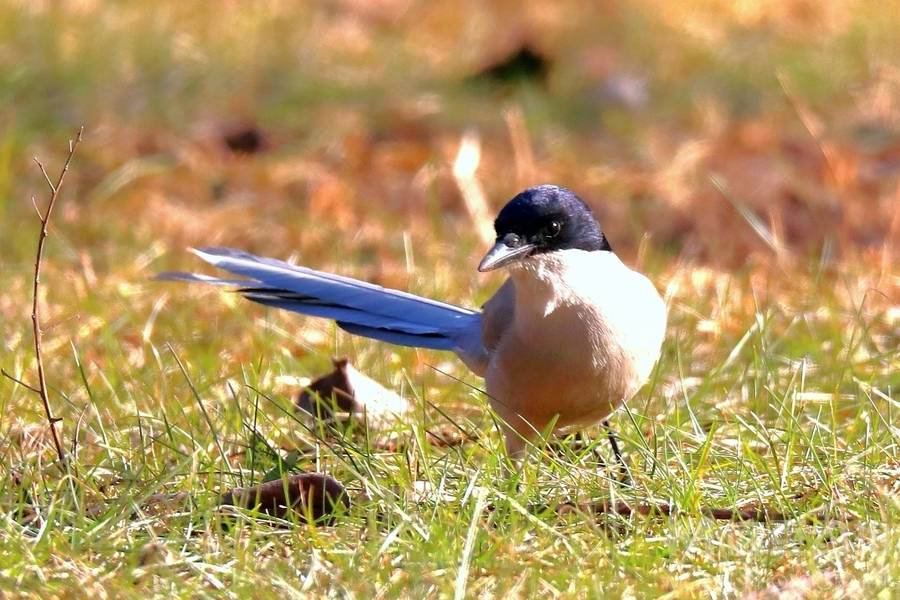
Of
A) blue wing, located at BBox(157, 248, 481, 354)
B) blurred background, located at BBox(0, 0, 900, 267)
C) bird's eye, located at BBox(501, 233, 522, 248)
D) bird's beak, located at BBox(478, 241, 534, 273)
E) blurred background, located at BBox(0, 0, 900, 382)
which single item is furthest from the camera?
blurred background, located at BBox(0, 0, 900, 267)

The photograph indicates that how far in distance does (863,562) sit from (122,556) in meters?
1.34

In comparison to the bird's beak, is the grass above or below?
below

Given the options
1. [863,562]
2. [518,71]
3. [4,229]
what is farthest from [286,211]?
[863,562]

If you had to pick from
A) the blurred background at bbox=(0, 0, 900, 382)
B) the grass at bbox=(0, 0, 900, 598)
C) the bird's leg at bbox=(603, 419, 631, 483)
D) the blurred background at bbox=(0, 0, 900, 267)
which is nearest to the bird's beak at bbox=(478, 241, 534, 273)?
the grass at bbox=(0, 0, 900, 598)

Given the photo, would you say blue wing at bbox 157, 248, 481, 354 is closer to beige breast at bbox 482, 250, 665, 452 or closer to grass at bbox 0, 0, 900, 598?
grass at bbox 0, 0, 900, 598

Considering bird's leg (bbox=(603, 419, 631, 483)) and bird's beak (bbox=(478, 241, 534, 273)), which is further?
bird's beak (bbox=(478, 241, 534, 273))

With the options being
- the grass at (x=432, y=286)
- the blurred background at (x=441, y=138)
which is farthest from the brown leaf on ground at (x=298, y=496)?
the blurred background at (x=441, y=138)

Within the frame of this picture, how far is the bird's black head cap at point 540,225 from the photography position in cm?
343

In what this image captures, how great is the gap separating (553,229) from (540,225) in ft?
0.14

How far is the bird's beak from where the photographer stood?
10.9 feet

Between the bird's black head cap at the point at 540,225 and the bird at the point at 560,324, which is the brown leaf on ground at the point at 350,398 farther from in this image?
the bird's black head cap at the point at 540,225

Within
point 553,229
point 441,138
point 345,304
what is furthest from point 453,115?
point 553,229

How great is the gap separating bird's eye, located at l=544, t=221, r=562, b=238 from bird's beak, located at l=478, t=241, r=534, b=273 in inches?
2.3

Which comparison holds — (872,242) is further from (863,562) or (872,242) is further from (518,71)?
(863,562)
